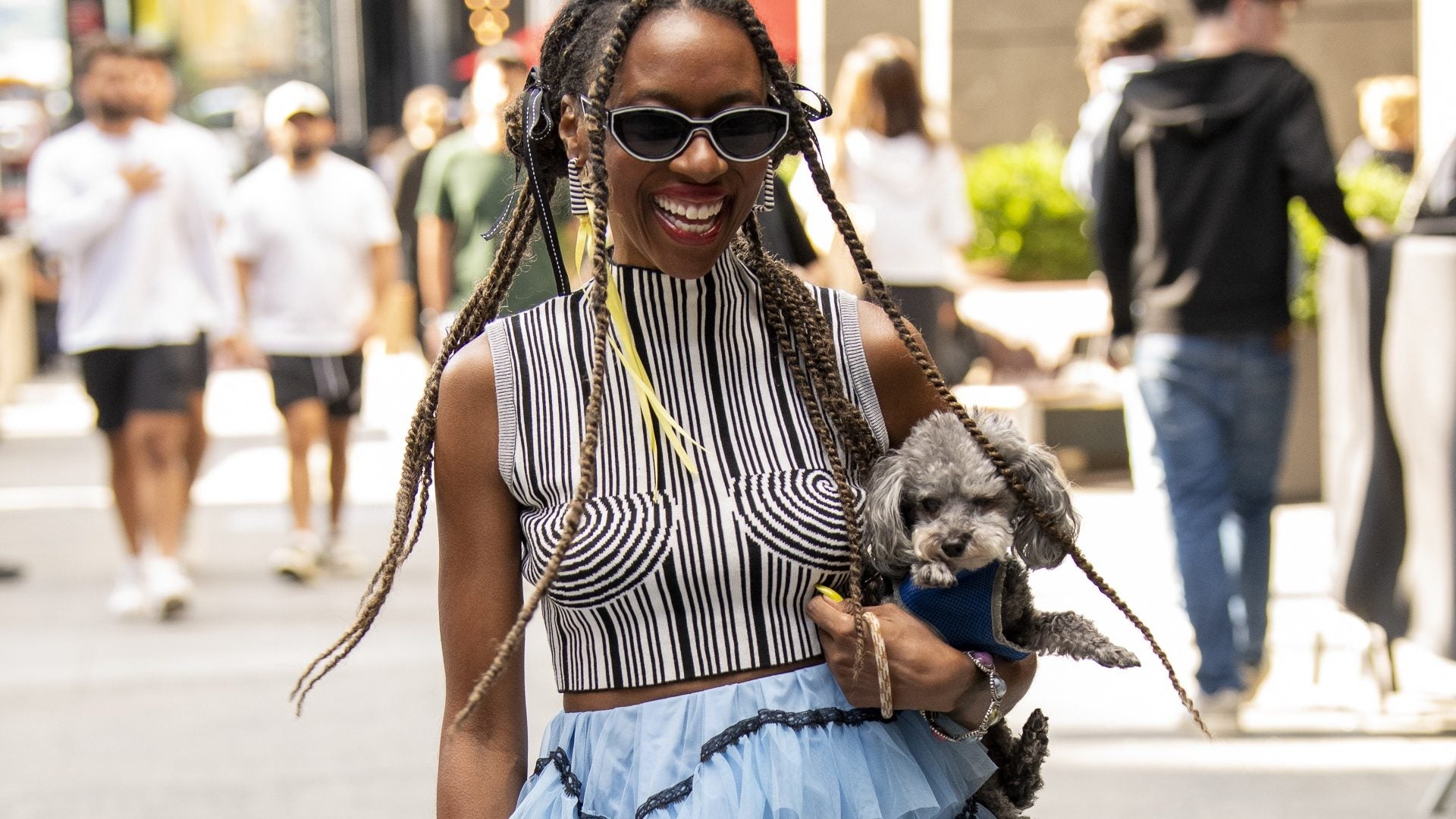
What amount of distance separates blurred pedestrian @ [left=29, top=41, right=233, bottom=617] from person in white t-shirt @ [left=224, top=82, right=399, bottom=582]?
50 centimetres

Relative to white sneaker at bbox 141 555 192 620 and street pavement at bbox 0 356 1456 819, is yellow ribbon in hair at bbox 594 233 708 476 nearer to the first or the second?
street pavement at bbox 0 356 1456 819

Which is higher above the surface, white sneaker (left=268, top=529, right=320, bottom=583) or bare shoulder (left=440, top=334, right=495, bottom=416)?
bare shoulder (left=440, top=334, right=495, bottom=416)

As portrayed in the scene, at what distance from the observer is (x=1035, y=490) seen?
2.29 meters

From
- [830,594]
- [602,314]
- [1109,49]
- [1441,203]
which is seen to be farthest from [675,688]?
[1109,49]

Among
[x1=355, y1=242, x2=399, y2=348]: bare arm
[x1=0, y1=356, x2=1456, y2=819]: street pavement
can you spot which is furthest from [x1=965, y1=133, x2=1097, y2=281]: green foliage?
[x1=355, y1=242, x2=399, y2=348]: bare arm

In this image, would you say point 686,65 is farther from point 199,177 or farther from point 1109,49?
point 199,177

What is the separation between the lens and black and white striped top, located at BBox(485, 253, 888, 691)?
2139mm

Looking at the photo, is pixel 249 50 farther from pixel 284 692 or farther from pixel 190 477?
pixel 284 692

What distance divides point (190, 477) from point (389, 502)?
218 cm

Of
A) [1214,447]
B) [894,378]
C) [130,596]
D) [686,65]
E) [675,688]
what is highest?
[686,65]

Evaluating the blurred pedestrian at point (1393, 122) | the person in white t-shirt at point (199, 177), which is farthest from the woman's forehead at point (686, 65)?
the blurred pedestrian at point (1393, 122)

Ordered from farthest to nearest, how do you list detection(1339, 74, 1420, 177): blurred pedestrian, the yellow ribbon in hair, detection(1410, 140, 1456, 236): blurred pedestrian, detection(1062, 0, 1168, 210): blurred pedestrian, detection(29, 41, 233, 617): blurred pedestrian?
detection(1339, 74, 1420, 177): blurred pedestrian < detection(29, 41, 233, 617): blurred pedestrian < detection(1062, 0, 1168, 210): blurred pedestrian < detection(1410, 140, 1456, 236): blurred pedestrian < the yellow ribbon in hair

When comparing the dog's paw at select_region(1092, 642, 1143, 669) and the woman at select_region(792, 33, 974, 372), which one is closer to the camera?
the dog's paw at select_region(1092, 642, 1143, 669)

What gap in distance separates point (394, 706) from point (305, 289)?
282 centimetres
